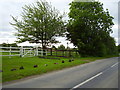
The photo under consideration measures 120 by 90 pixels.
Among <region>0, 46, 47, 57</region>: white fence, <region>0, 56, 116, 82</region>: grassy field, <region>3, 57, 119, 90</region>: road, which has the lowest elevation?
<region>3, 57, 119, 90</region>: road

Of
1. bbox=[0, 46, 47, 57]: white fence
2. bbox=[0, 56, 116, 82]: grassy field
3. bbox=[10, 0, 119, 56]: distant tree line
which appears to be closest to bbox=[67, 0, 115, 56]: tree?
bbox=[10, 0, 119, 56]: distant tree line

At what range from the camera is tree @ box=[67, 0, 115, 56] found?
32.2 metres

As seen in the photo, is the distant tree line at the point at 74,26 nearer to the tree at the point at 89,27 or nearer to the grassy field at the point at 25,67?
the tree at the point at 89,27

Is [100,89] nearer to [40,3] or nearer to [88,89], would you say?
[88,89]

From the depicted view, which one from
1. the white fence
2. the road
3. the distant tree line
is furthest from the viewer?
the distant tree line

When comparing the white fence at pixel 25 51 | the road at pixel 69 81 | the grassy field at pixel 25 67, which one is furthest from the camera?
the white fence at pixel 25 51

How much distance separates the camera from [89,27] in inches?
1298

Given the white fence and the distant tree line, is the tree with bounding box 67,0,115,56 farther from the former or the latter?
the white fence

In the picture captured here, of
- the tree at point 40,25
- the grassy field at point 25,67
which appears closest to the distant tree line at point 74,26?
the tree at point 40,25

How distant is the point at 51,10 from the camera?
1313 inches

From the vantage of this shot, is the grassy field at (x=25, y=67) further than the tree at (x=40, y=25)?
No

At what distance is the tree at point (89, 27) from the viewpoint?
3225cm

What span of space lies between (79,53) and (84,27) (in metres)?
6.43

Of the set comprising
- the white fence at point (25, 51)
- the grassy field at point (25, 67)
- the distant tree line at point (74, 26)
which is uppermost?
the distant tree line at point (74, 26)
